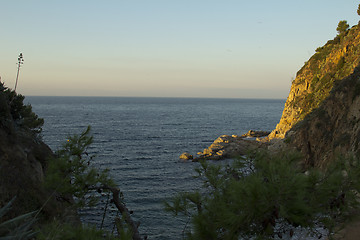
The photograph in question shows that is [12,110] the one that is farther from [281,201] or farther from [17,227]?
[281,201]

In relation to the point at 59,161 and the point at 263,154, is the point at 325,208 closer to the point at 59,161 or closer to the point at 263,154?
the point at 263,154

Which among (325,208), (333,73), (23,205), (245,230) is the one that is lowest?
(23,205)

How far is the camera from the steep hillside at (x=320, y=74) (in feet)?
146

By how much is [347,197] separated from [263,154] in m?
2.56

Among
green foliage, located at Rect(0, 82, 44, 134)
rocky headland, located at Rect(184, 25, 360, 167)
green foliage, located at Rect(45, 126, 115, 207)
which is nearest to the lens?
green foliage, located at Rect(45, 126, 115, 207)

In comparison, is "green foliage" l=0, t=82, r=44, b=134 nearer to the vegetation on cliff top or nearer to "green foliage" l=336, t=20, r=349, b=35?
the vegetation on cliff top

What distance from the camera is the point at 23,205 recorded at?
45.3 feet

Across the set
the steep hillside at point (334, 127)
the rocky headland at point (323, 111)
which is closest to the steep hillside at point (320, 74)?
the rocky headland at point (323, 111)

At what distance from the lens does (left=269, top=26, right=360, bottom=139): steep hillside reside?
146 feet

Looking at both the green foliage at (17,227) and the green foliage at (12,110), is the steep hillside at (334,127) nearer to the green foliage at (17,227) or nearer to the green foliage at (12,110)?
the green foliage at (17,227)

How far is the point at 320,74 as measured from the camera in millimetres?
52312

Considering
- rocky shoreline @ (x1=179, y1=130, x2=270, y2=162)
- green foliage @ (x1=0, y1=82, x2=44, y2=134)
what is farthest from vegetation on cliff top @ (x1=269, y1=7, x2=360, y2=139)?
green foliage @ (x1=0, y1=82, x2=44, y2=134)

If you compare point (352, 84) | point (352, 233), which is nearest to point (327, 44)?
point (352, 84)

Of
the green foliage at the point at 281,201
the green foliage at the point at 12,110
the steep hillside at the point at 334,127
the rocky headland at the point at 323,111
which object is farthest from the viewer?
the rocky headland at the point at 323,111
